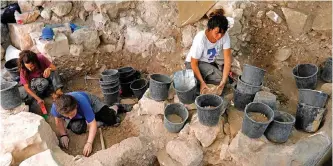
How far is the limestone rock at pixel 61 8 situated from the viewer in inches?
197

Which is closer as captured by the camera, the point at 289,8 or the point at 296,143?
the point at 296,143

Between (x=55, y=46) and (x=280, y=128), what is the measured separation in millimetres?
3230

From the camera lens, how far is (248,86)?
11.9 feet

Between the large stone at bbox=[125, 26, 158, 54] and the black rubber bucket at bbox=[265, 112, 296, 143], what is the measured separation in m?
2.30

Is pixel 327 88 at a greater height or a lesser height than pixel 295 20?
lesser

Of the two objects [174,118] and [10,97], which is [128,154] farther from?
[10,97]

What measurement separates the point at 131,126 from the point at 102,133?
35 cm

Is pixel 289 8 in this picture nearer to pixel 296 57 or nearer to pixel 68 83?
pixel 296 57

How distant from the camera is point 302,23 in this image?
4500 millimetres

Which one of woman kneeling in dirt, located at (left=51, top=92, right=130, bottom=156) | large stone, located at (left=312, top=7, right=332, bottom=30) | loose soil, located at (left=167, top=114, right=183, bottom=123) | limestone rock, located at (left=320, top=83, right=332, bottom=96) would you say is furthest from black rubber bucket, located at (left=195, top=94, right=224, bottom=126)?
large stone, located at (left=312, top=7, right=332, bottom=30)

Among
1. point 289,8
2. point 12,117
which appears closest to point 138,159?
point 12,117

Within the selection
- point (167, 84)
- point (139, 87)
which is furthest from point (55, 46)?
point (167, 84)

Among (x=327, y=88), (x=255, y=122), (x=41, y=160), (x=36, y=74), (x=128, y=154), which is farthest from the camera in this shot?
(x=36, y=74)

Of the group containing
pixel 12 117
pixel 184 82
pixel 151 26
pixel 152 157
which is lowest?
pixel 152 157
